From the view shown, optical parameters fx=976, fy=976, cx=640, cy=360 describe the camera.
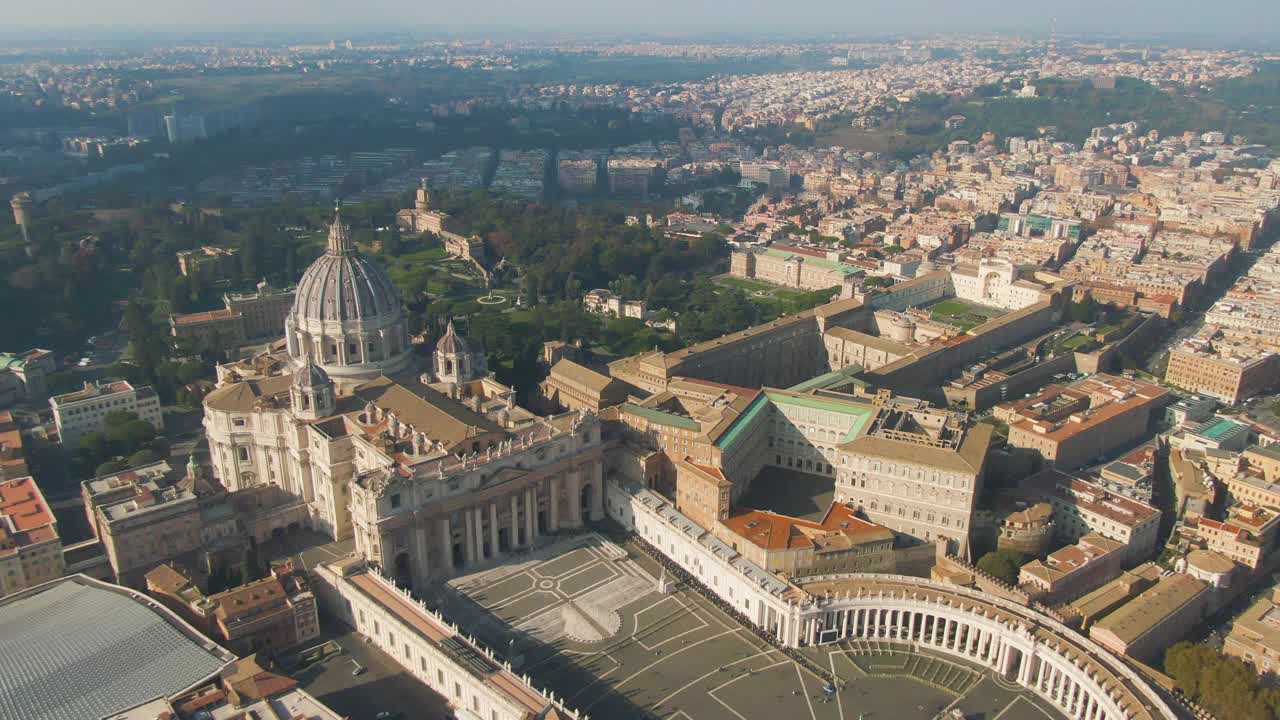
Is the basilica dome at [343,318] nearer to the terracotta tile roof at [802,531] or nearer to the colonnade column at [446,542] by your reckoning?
the colonnade column at [446,542]

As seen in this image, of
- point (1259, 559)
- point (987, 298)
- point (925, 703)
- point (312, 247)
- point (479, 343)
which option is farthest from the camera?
point (312, 247)

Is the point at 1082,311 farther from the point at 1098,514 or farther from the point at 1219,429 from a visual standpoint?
the point at 1098,514

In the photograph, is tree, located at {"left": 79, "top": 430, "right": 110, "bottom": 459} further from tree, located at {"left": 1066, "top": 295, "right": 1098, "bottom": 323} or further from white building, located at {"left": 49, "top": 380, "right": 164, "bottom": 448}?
tree, located at {"left": 1066, "top": 295, "right": 1098, "bottom": 323}

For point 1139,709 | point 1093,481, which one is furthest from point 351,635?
point 1093,481

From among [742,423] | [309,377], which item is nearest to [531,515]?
[742,423]

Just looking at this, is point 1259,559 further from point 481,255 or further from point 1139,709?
point 481,255

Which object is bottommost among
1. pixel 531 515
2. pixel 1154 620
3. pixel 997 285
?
pixel 997 285

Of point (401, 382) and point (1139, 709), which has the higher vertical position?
point (401, 382)
